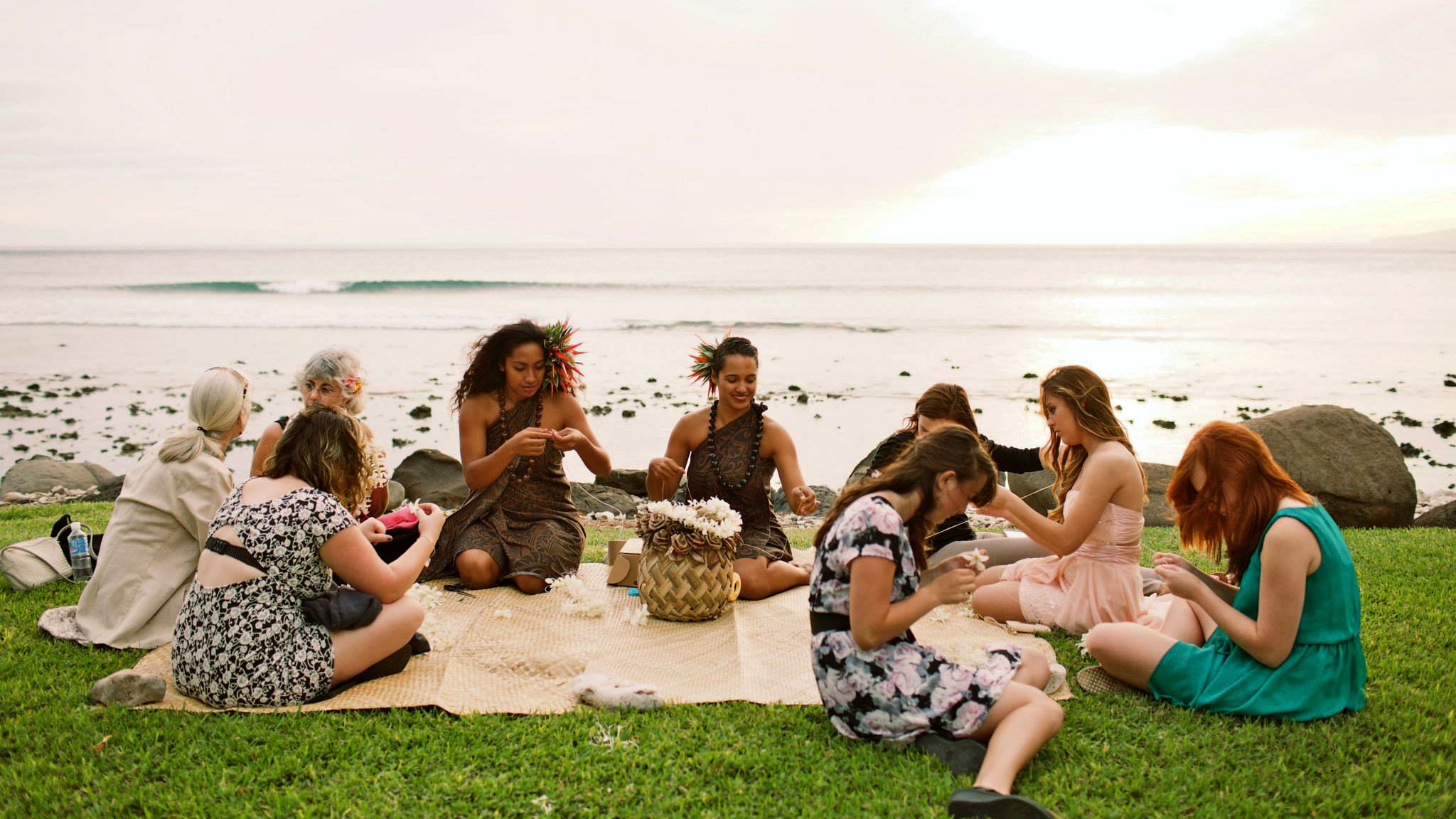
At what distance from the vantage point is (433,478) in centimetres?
1181

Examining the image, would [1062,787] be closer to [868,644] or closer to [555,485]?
[868,644]

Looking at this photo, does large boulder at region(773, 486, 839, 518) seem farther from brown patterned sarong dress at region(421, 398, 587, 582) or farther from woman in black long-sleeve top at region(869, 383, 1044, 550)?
brown patterned sarong dress at region(421, 398, 587, 582)

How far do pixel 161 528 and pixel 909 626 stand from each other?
186 inches

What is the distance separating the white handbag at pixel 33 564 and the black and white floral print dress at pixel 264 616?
3.05 m

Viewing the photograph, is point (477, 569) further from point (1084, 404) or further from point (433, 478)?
point (433, 478)

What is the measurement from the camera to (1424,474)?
45.1 feet

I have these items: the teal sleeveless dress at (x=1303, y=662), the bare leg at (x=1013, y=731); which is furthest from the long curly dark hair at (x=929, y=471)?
the teal sleeveless dress at (x=1303, y=662)

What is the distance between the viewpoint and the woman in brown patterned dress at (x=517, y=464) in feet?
24.6

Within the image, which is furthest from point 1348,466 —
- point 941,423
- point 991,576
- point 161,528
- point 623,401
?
point 623,401

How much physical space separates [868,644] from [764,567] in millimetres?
3121

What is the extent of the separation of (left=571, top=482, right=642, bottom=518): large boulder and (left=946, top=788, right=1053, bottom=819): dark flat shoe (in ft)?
26.9

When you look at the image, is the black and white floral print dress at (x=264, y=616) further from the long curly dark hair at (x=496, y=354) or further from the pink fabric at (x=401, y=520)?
the long curly dark hair at (x=496, y=354)

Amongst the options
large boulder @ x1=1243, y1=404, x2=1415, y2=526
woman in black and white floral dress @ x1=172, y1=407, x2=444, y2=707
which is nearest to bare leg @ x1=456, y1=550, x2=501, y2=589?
woman in black and white floral dress @ x1=172, y1=407, x2=444, y2=707

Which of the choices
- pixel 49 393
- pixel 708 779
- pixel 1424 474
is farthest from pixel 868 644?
pixel 49 393
